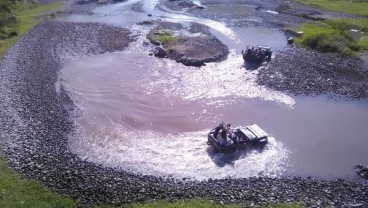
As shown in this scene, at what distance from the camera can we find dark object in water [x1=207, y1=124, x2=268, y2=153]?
39000mm

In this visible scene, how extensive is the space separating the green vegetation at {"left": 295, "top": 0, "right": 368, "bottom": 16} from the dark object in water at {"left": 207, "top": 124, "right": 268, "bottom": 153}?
64.6m

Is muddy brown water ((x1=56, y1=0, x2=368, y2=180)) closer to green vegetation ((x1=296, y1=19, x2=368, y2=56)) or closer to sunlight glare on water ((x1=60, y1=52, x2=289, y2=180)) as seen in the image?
sunlight glare on water ((x1=60, y1=52, x2=289, y2=180))

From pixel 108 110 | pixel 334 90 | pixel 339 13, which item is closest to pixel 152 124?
pixel 108 110

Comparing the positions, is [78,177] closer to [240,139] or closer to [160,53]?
[240,139]

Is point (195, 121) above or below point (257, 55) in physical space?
below

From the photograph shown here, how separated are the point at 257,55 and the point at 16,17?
188ft

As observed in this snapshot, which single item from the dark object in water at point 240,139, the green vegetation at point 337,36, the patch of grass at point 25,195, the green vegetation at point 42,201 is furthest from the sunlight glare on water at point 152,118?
the green vegetation at point 337,36

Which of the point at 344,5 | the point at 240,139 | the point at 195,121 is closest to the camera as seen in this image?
the point at 240,139

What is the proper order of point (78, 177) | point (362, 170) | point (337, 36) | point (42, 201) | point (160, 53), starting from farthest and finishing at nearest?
point (337, 36), point (160, 53), point (362, 170), point (78, 177), point (42, 201)

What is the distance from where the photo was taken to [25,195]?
3172 cm

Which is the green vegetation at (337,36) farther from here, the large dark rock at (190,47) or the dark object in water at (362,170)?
the dark object in water at (362,170)

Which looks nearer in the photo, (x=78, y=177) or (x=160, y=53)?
(x=78, y=177)

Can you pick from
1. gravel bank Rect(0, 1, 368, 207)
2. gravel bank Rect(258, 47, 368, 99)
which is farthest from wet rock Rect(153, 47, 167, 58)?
gravel bank Rect(0, 1, 368, 207)

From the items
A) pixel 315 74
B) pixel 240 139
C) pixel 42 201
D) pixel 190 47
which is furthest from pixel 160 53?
pixel 42 201
